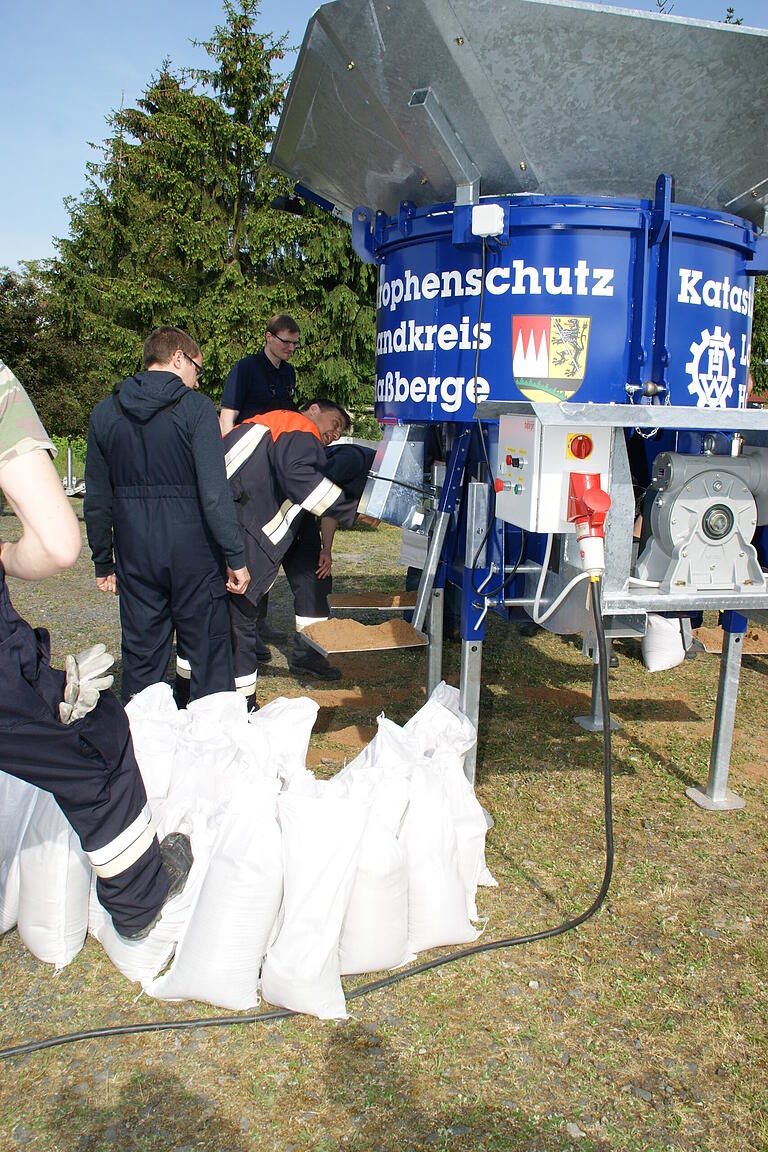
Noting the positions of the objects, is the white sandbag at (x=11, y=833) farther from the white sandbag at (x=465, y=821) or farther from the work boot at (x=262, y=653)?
the work boot at (x=262, y=653)

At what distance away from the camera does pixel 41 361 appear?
51.2 feet

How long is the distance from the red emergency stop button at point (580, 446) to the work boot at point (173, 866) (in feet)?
5.59

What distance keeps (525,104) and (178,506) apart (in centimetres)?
194

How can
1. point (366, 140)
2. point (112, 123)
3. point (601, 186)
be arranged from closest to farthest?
1. point (601, 186)
2. point (366, 140)
3. point (112, 123)

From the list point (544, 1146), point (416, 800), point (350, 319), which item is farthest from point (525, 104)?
point (350, 319)

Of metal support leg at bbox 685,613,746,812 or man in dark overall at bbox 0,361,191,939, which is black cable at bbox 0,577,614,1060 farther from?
metal support leg at bbox 685,613,746,812

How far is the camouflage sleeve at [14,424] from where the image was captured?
72.2 inches

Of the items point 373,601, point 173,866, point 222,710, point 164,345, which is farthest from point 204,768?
point 373,601

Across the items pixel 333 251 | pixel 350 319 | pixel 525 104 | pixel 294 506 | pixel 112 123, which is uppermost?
pixel 112 123

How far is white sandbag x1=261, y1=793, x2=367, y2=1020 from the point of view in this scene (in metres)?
2.18

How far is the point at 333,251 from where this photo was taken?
12.7 m

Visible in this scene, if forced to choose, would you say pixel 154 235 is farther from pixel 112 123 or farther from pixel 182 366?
pixel 182 366

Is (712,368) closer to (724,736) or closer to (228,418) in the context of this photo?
(724,736)

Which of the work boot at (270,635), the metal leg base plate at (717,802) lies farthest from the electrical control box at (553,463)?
the work boot at (270,635)
